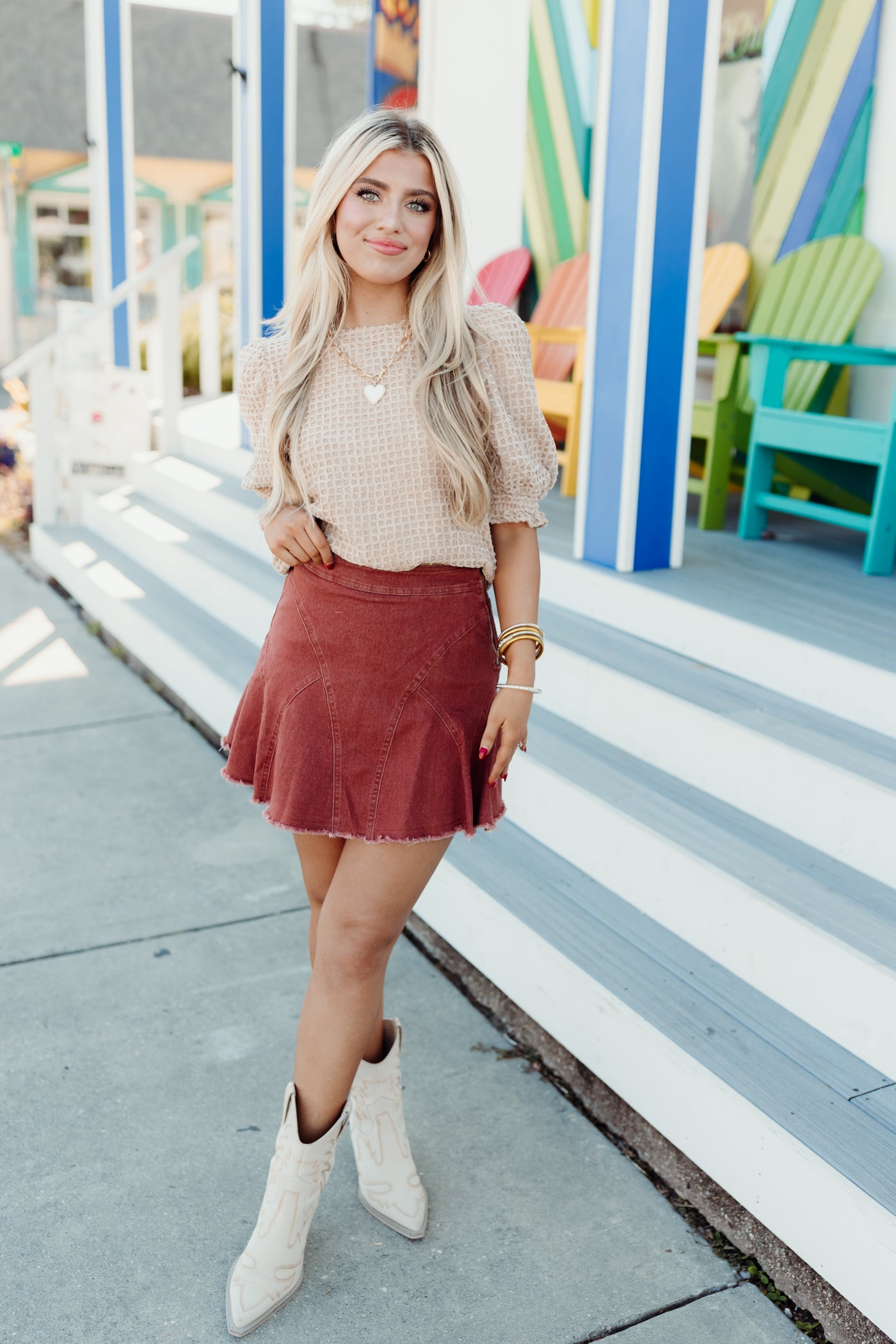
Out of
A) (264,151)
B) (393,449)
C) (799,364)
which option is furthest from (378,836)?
(264,151)

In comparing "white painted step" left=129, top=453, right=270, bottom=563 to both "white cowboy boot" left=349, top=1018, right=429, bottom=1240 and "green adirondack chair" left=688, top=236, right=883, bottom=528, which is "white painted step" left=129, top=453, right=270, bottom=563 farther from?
"white cowboy boot" left=349, top=1018, right=429, bottom=1240

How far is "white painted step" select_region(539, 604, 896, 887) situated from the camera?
228cm

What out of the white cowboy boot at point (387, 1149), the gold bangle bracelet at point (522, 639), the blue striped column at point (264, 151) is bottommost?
the white cowboy boot at point (387, 1149)

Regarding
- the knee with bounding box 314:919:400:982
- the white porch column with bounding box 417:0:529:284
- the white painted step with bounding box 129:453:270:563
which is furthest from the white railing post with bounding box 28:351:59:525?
the knee with bounding box 314:919:400:982

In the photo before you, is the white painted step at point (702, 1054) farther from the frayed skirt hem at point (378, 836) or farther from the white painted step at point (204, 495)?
the white painted step at point (204, 495)

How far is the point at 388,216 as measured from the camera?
1528 mm

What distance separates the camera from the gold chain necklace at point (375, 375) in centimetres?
157

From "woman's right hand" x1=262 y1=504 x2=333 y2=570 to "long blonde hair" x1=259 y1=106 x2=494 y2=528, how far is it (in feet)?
0.12

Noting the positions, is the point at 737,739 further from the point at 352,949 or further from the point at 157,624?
the point at 157,624

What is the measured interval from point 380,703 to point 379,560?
19 cm

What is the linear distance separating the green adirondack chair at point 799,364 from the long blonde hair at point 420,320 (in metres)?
2.61

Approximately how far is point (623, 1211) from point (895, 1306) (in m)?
0.47

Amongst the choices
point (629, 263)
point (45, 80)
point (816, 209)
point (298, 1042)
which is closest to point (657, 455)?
point (629, 263)

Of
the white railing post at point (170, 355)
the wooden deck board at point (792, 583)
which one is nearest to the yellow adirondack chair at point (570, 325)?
the wooden deck board at point (792, 583)
